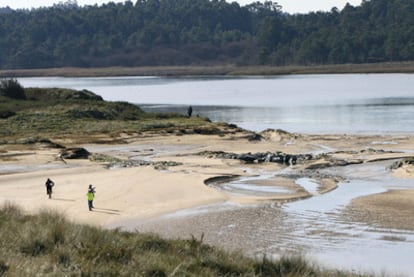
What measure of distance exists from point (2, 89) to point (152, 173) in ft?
103

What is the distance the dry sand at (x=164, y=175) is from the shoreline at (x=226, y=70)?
108 metres

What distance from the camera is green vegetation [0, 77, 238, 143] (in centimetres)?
4525

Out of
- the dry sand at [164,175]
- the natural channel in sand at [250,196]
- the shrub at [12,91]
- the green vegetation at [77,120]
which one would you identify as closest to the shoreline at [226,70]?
the green vegetation at [77,120]

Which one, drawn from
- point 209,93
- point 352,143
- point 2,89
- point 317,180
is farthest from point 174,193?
point 209,93

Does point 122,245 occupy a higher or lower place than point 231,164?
higher

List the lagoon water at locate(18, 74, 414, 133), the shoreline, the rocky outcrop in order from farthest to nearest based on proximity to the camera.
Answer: the shoreline → the lagoon water at locate(18, 74, 414, 133) → the rocky outcrop

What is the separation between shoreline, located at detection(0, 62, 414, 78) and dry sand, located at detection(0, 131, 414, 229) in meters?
108

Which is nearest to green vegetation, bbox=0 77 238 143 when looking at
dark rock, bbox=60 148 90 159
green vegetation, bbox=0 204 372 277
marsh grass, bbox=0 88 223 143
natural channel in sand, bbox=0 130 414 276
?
marsh grass, bbox=0 88 223 143

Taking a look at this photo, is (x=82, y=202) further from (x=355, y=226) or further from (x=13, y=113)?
(x=13, y=113)

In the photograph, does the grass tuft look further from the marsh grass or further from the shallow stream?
the marsh grass

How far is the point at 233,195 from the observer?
999 inches

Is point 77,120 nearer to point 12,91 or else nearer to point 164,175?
point 12,91

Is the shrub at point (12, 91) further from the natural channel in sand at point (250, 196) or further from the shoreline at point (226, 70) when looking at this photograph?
the shoreline at point (226, 70)

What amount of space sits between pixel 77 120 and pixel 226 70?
447ft
